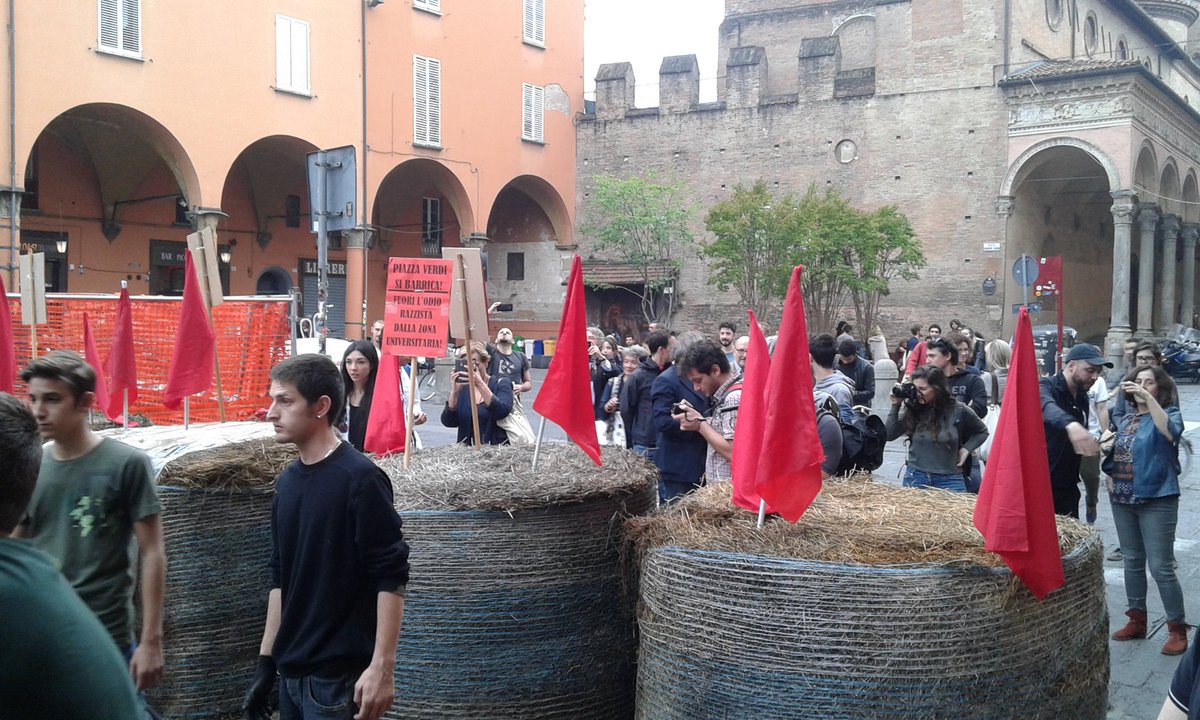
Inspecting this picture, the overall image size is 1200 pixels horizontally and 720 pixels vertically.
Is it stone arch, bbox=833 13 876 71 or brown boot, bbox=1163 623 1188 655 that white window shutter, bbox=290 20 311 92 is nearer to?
stone arch, bbox=833 13 876 71

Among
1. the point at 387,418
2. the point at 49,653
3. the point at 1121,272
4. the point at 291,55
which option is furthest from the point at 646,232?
the point at 49,653

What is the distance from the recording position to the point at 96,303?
10055 mm

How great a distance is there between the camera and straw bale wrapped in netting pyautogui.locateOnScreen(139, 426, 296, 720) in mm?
4773

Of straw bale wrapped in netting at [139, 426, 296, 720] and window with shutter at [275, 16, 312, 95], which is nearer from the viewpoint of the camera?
straw bale wrapped in netting at [139, 426, 296, 720]

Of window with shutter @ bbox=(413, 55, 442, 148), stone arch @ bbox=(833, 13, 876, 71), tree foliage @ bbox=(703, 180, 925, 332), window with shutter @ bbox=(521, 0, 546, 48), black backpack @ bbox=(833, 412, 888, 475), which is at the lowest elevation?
black backpack @ bbox=(833, 412, 888, 475)

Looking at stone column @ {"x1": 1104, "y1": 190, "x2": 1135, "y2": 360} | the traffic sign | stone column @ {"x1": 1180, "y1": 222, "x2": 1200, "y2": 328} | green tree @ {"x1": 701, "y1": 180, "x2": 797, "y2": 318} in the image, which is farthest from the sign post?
stone column @ {"x1": 1180, "y1": 222, "x2": 1200, "y2": 328}

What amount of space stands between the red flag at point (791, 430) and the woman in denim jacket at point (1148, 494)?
285 cm

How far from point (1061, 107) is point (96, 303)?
83.4 ft

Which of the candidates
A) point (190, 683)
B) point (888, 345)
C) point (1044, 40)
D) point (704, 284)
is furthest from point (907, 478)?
point (1044, 40)

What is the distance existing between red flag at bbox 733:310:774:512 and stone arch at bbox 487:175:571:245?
2846 cm

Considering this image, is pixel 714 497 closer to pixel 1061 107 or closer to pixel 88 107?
pixel 88 107

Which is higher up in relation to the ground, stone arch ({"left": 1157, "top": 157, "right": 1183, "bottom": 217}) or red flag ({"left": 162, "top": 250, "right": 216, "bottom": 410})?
stone arch ({"left": 1157, "top": 157, "right": 1183, "bottom": 217})

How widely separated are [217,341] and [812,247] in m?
19.7

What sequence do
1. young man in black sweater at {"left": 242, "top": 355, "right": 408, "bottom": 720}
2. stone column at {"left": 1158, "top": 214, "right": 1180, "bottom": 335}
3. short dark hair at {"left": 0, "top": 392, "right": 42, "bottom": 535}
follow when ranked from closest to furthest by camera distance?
short dark hair at {"left": 0, "top": 392, "right": 42, "bottom": 535} < young man in black sweater at {"left": 242, "top": 355, "right": 408, "bottom": 720} < stone column at {"left": 1158, "top": 214, "right": 1180, "bottom": 335}
